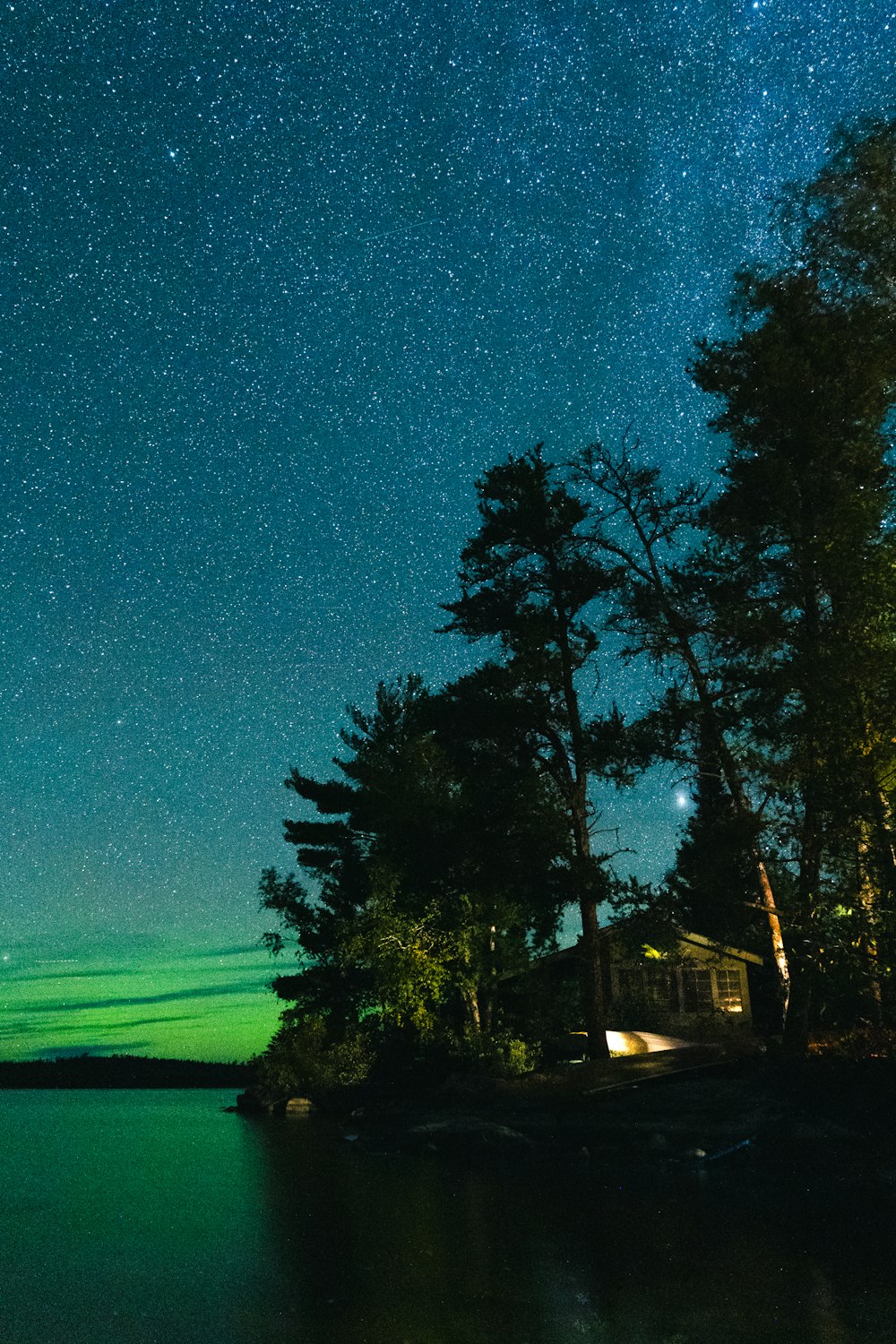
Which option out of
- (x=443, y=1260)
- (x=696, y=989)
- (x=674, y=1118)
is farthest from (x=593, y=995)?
(x=443, y=1260)

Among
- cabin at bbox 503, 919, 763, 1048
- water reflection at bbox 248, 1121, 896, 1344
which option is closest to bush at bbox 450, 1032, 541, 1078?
cabin at bbox 503, 919, 763, 1048

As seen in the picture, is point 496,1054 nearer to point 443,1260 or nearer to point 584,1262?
Result: point 443,1260

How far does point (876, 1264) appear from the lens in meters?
10.1

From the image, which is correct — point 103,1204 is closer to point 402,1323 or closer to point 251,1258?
point 251,1258

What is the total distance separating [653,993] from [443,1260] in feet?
90.7

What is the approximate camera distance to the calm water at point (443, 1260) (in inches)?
326

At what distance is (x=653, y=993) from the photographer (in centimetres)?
3666

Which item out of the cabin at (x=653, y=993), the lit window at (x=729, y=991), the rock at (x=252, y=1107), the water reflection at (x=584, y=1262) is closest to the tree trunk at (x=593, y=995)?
the cabin at (x=653, y=993)

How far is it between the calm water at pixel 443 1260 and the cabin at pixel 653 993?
13.9 m

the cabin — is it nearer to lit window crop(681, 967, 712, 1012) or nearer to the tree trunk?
lit window crop(681, 967, 712, 1012)

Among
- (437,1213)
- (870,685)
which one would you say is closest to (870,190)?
(870,685)

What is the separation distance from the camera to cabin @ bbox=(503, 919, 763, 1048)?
33156mm

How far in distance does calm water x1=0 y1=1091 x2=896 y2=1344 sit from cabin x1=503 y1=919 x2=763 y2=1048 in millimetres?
13898

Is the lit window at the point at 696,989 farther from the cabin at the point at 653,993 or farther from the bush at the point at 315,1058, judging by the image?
the bush at the point at 315,1058
